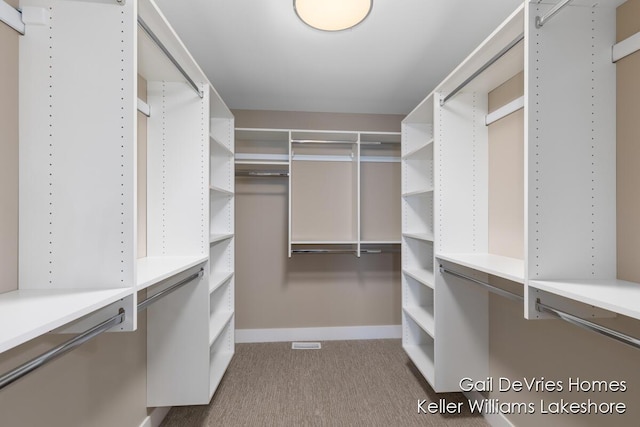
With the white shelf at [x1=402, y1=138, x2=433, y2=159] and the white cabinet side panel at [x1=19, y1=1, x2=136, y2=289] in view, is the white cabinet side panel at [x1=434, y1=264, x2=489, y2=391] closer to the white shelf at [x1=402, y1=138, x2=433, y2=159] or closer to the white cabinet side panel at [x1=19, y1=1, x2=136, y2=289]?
the white shelf at [x1=402, y1=138, x2=433, y2=159]

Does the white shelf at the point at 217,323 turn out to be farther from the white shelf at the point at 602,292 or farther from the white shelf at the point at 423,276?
the white shelf at the point at 602,292

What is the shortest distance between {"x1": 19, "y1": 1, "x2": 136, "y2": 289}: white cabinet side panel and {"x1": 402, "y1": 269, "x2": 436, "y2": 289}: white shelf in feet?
5.52

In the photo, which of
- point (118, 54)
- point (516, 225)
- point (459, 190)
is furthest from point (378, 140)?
point (118, 54)

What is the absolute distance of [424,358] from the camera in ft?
7.00

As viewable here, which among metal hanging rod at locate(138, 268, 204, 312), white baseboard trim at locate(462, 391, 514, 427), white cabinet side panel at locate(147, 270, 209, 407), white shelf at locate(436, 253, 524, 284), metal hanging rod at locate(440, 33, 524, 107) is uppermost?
metal hanging rod at locate(440, 33, 524, 107)

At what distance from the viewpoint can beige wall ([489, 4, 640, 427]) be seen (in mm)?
1036

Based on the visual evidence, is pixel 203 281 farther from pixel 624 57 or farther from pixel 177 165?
pixel 624 57

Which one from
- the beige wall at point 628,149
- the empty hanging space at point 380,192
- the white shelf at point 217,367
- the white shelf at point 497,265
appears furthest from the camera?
the empty hanging space at point 380,192

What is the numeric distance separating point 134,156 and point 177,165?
0.78 meters

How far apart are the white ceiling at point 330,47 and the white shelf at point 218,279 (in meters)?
1.53

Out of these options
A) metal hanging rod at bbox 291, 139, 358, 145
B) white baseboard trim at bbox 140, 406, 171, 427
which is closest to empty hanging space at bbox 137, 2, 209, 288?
white baseboard trim at bbox 140, 406, 171, 427

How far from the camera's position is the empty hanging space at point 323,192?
9.54ft

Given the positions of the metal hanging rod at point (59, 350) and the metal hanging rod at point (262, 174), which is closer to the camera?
the metal hanging rod at point (59, 350)

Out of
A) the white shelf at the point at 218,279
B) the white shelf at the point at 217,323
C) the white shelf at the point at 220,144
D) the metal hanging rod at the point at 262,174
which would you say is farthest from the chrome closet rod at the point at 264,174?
the white shelf at the point at 217,323
